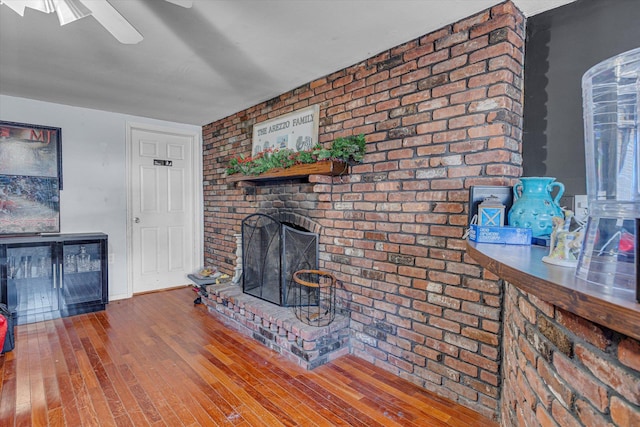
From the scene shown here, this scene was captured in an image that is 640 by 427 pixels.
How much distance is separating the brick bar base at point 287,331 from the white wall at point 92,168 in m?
1.93

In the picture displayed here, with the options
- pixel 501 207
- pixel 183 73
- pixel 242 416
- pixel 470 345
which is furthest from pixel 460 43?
pixel 242 416

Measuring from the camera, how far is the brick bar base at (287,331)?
2.46 meters

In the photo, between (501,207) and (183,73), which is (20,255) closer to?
(183,73)

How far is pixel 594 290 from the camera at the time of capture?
0.60 metres

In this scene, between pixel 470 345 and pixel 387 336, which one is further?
pixel 387 336

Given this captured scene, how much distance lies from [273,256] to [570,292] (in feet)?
9.13

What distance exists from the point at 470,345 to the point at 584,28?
1830 millimetres

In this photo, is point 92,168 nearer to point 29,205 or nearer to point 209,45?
point 29,205

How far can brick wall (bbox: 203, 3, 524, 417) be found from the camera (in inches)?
74.4

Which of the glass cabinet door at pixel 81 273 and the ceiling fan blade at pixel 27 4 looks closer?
the ceiling fan blade at pixel 27 4

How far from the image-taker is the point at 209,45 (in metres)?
2.36

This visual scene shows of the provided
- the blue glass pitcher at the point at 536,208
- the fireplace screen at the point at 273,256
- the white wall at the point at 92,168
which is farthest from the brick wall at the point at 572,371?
the white wall at the point at 92,168

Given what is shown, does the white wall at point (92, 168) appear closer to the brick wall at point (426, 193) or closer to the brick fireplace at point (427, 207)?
the brick fireplace at point (427, 207)

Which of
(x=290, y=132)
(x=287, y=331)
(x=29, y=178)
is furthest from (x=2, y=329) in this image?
(x=290, y=132)
